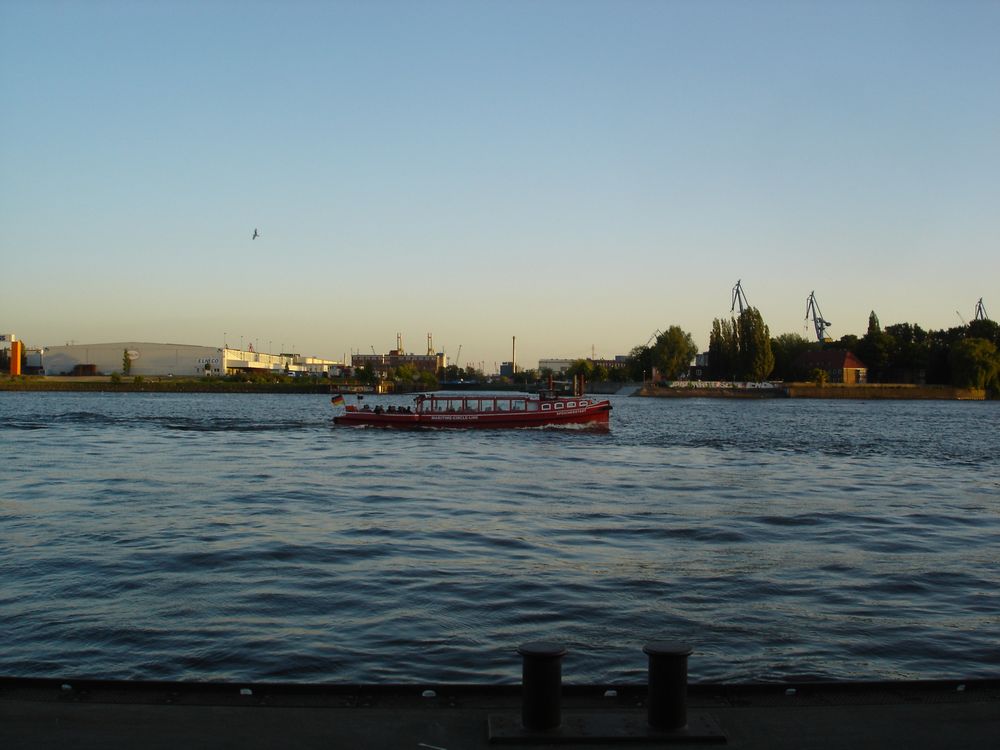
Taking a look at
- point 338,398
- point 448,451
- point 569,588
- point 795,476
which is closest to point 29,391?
point 338,398

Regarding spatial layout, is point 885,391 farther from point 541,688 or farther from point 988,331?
point 541,688

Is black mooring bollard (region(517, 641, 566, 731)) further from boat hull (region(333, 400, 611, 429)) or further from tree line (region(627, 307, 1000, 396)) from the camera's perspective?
tree line (region(627, 307, 1000, 396))

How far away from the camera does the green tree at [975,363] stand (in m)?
158

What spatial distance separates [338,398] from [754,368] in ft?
392

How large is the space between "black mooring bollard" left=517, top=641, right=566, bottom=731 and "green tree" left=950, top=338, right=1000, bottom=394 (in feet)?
564

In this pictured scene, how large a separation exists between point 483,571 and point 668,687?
1037 centimetres

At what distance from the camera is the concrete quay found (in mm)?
6859

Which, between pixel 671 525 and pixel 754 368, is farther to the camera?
pixel 754 368

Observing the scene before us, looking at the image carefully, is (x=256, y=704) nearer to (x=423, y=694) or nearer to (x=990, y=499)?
(x=423, y=694)

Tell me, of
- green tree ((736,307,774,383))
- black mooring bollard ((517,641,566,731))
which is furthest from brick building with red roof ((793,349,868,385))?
black mooring bollard ((517,641,566,731))

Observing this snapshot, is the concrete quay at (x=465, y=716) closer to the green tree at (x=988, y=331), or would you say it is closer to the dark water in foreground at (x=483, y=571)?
the dark water in foreground at (x=483, y=571)

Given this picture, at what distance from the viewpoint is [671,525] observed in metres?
23.4

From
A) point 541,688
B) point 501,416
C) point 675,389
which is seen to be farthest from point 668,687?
point 675,389

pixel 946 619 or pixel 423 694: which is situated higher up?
pixel 423 694
